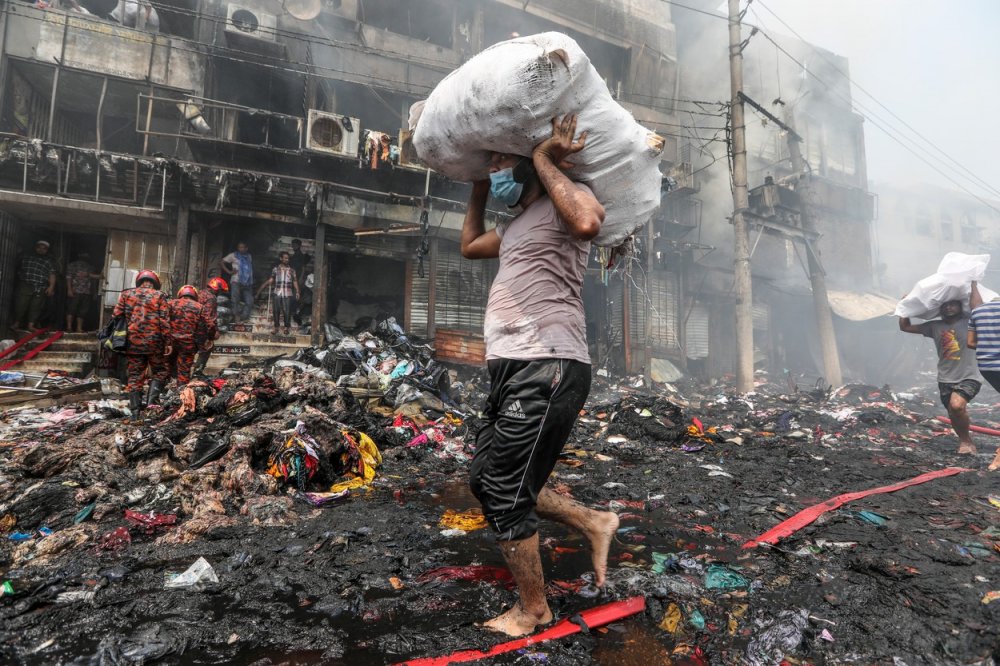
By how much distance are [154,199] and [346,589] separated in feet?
38.2

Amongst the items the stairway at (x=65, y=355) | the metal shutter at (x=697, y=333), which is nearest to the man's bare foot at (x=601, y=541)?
the stairway at (x=65, y=355)

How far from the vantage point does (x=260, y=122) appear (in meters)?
11.1

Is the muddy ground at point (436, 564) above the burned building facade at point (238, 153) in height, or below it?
below

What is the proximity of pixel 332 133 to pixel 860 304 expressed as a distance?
19.6 m

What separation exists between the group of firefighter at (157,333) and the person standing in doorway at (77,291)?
6.08m

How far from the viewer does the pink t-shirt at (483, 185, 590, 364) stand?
1.71 metres

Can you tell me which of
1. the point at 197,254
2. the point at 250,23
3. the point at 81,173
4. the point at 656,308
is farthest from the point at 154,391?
the point at 656,308

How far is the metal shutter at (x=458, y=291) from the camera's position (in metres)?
12.1

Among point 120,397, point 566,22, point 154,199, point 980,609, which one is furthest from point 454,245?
point 980,609

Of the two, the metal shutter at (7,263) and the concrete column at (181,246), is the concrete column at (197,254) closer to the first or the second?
the concrete column at (181,246)

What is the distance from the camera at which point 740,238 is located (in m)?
11.4

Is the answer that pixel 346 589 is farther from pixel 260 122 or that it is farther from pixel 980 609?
pixel 260 122

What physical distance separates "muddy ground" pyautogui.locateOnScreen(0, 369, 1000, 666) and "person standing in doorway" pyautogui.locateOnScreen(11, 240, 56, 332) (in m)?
7.77

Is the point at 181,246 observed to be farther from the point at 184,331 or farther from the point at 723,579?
the point at 723,579
